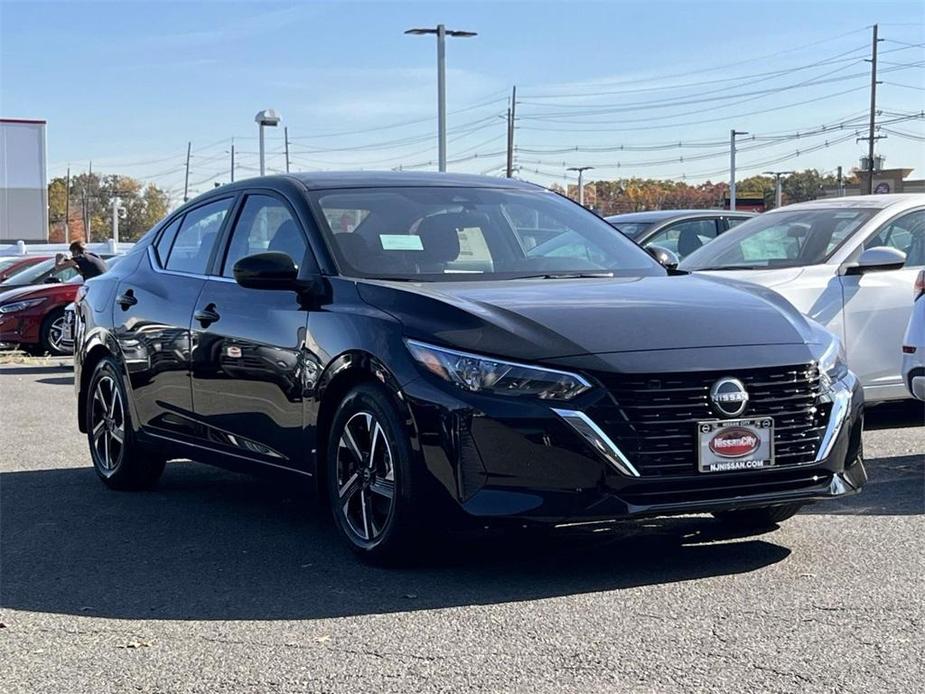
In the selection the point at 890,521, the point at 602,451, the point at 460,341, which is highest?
the point at 460,341

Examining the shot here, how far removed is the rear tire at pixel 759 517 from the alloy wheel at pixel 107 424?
346cm

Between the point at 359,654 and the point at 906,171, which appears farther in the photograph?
the point at 906,171

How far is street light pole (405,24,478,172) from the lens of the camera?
28266 mm

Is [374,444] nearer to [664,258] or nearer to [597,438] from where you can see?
[597,438]

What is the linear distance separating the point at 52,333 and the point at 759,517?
1473cm

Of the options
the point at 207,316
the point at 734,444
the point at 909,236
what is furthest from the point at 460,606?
the point at 909,236

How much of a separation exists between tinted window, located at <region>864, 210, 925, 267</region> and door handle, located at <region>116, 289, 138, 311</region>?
4.86 meters

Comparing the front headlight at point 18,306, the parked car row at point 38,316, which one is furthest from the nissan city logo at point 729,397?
the front headlight at point 18,306

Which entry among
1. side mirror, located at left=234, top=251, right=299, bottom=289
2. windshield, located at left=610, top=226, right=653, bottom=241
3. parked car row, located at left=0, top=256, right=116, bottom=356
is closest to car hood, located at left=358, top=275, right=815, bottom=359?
side mirror, located at left=234, top=251, right=299, bottom=289

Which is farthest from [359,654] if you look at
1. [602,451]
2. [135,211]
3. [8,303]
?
[135,211]

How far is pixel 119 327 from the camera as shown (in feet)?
25.1

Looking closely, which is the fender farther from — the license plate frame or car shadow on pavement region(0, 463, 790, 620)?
the license plate frame

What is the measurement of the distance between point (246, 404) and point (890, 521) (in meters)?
3.02

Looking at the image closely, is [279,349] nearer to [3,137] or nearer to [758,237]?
[758,237]
